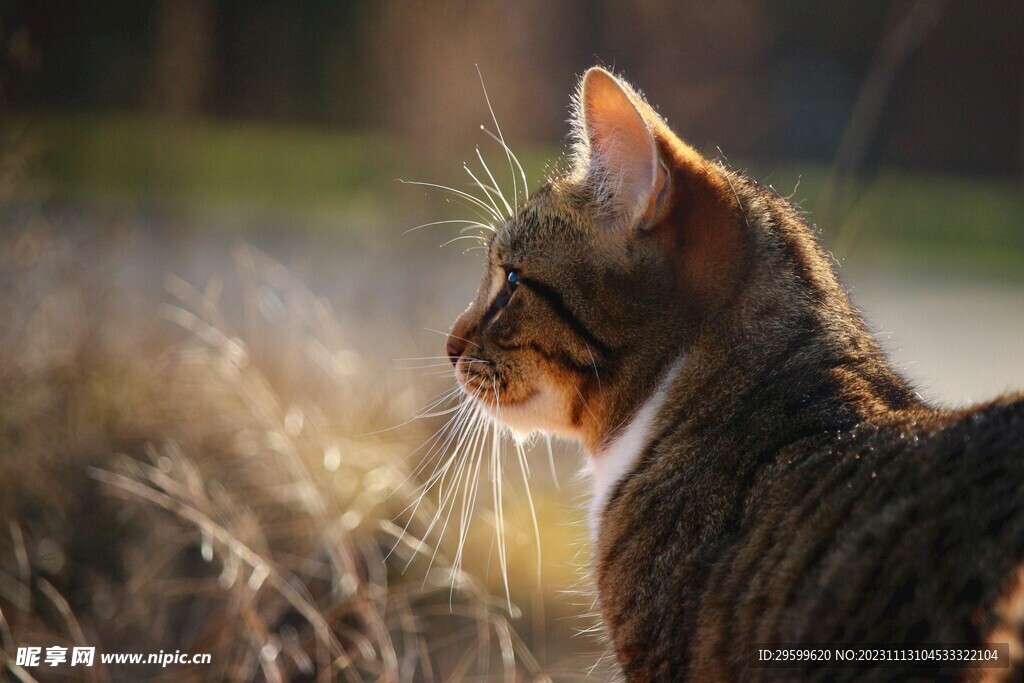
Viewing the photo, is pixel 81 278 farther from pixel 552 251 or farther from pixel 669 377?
pixel 669 377

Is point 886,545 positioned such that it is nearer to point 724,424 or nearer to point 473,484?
point 724,424

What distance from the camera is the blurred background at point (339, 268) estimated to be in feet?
8.60

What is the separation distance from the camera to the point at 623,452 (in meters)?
1.95

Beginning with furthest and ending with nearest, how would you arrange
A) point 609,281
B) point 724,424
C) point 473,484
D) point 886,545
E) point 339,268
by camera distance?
1. point 339,268
2. point 473,484
3. point 609,281
4. point 724,424
5. point 886,545

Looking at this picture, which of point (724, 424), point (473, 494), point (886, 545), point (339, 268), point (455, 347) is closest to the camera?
point (886, 545)

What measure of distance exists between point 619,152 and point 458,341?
0.50m

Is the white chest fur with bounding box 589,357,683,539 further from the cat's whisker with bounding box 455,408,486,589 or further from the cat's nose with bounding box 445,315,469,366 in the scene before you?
the cat's nose with bounding box 445,315,469,366

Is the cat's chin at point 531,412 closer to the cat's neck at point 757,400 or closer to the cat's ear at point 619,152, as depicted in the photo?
the cat's neck at point 757,400

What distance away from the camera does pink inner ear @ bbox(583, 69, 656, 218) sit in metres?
1.89

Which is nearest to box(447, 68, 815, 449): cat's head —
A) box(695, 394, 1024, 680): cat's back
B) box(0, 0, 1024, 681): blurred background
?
box(0, 0, 1024, 681): blurred background

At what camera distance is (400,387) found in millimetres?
3664

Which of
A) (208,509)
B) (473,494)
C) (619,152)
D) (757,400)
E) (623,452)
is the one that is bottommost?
(208,509)

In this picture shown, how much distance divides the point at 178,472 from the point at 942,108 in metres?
6.10

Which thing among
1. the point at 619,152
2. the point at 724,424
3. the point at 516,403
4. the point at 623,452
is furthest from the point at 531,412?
the point at 619,152
